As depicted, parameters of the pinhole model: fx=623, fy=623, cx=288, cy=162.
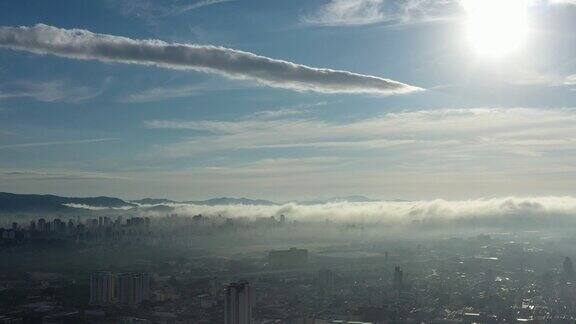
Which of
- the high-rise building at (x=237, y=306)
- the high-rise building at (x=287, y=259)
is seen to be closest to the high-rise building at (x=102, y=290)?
the high-rise building at (x=237, y=306)

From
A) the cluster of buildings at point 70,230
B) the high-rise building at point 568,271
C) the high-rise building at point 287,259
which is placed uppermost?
the cluster of buildings at point 70,230

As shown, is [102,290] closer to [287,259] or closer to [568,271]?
[287,259]

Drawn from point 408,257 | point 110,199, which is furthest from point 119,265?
point 110,199

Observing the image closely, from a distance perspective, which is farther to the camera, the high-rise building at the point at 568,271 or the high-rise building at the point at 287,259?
the high-rise building at the point at 287,259

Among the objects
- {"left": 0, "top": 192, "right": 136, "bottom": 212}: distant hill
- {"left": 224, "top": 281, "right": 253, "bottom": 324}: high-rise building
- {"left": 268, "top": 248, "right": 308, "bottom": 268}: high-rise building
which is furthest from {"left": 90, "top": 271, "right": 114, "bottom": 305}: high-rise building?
{"left": 0, "top": 192, "right": 136, "bottom": 212}: distant hill

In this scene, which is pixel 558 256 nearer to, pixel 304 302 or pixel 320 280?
pixel 320 280

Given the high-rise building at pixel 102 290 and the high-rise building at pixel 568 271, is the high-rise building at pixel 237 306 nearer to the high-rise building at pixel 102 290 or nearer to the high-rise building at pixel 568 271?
the high-rise building at pixel 102 290
